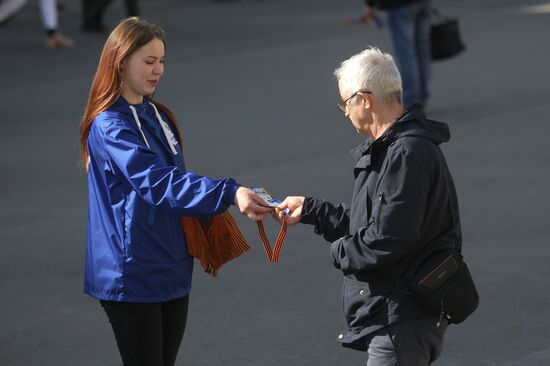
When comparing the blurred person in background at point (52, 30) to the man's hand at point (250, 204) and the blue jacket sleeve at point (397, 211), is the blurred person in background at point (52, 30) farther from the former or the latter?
the blue jacket sleeve at point (397, 211)

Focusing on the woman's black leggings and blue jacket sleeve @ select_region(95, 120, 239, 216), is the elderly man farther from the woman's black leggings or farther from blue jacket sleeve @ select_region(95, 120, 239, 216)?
the woman's black leggings

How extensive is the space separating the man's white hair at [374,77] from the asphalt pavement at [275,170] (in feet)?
7.45

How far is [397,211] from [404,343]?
A: 0.47 metres

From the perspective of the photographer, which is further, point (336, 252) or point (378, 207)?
point (336, 252)

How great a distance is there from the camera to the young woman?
4.41 m

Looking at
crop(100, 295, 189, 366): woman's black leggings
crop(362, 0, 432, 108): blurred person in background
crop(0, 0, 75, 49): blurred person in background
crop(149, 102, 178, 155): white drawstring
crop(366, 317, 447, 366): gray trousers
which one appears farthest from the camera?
crop(0, 0, 75, 49): blurred person in background

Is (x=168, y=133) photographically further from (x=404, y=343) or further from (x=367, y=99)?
(x=404, y=343)

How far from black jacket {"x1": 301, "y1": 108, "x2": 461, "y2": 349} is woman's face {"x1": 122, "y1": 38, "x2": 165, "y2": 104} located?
32.1 inches

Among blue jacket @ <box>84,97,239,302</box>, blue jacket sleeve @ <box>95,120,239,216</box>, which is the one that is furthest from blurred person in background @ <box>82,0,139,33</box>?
blue jacket sleeve @ <box>95,120,239,216</box>

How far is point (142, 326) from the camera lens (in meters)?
4.54

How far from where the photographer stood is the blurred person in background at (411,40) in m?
12.5

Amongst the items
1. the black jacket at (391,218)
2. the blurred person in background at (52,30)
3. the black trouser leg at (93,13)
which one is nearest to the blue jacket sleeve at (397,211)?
the black jacket at (391,218)

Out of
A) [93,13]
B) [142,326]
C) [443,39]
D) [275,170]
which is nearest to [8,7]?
[142,326]

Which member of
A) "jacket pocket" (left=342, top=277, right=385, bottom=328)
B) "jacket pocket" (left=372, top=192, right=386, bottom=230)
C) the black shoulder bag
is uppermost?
"jacket pocket" (left=372, top=192, right=386, bottom=230)
